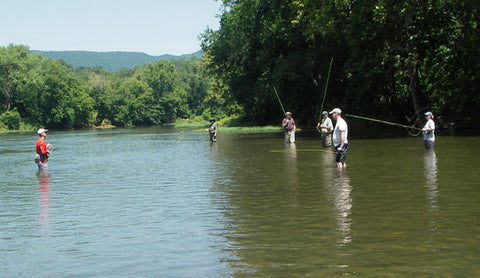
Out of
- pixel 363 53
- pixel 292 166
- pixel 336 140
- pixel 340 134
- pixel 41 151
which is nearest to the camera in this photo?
pixel 340 134

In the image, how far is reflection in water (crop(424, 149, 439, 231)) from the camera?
9.55 meters

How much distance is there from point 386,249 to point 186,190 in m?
6.85

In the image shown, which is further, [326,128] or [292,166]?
[326,128]

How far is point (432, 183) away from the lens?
12.8 m

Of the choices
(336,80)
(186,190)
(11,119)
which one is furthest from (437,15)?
(11,119)

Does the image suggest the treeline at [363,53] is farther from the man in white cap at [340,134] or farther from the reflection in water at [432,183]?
the man in white cap at [340,134]

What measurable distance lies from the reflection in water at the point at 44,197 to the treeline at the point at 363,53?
Answer: 70.8 feet

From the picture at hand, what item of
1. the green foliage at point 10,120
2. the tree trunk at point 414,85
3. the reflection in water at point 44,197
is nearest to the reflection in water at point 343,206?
the reflection in water at point 44,197

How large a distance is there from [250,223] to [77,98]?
111290 mm

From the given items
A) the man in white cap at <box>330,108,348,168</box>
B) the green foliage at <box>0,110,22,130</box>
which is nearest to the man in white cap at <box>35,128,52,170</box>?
the man in white cap at <box>330,108,348,168</box>

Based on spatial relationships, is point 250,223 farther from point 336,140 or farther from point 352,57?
point 352,57

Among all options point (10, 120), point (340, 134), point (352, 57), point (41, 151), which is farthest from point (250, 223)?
point (10, 120)

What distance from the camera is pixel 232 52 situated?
52531 millimetres

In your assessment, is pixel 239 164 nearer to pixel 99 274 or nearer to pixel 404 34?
pixel 99 274
